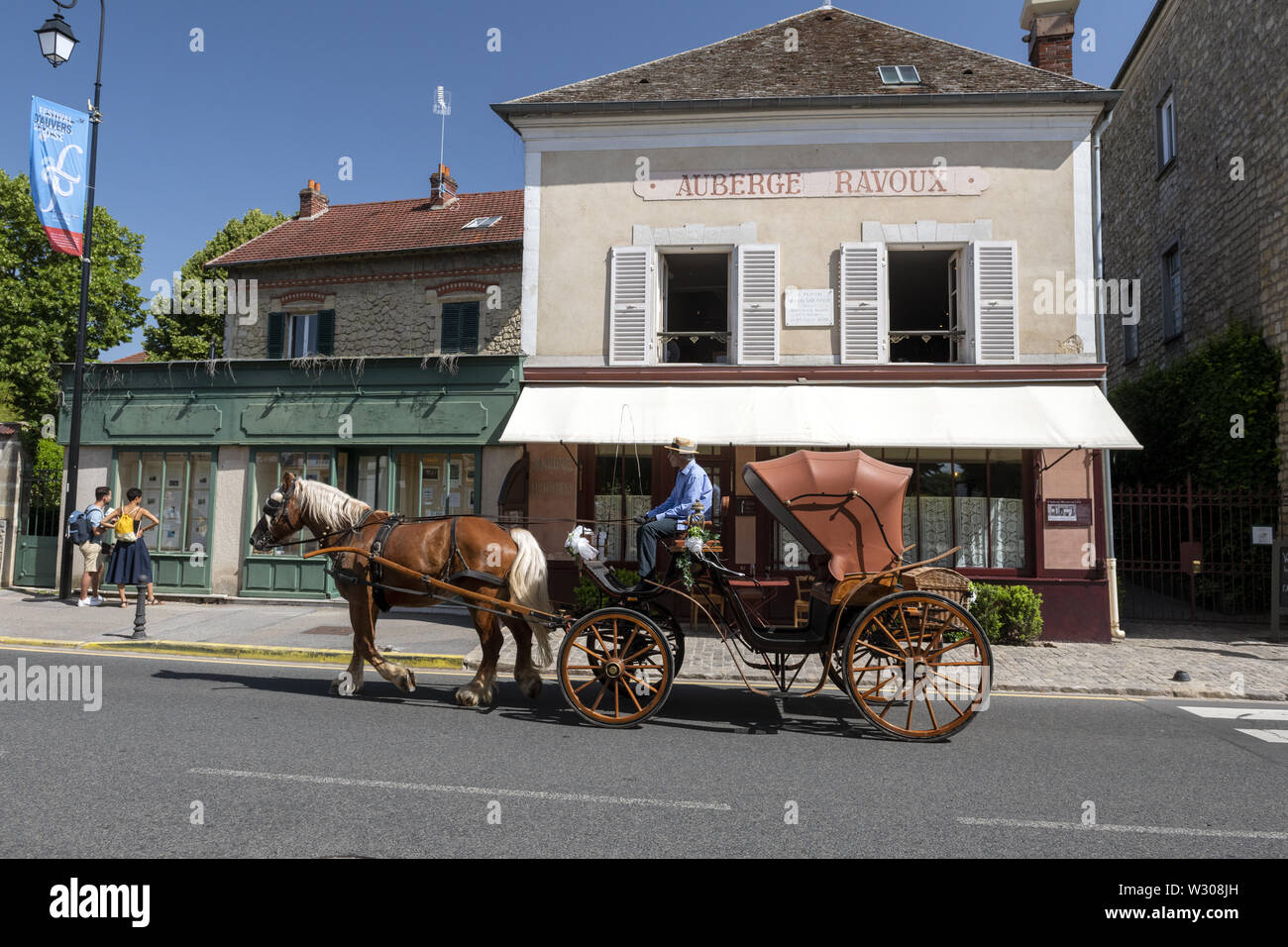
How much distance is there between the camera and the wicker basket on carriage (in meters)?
5.71

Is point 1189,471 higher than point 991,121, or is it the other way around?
point 991,121

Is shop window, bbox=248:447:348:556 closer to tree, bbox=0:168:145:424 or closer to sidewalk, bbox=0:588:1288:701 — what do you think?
sidewalk, bbox=0:588:1288:701

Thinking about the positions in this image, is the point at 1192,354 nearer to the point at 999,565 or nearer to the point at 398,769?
the point at 999,565

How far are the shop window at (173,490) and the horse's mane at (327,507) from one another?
731 cm

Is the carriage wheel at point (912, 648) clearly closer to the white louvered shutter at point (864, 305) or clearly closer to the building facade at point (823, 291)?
the building facade at point (823, 291)

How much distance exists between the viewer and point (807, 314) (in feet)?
38.0

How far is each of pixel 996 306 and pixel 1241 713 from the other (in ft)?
20.9

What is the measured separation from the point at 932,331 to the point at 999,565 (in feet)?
11.5

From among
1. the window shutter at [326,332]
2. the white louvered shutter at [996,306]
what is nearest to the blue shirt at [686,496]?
the white louvered shutter at [996,306]

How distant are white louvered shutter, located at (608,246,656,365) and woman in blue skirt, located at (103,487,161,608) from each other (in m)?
7.48

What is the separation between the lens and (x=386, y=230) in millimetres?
18078

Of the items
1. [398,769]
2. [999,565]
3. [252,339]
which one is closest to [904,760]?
[398,769]

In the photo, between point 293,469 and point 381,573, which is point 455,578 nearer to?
point 381,573

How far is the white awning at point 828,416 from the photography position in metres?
Answer: 10.1
